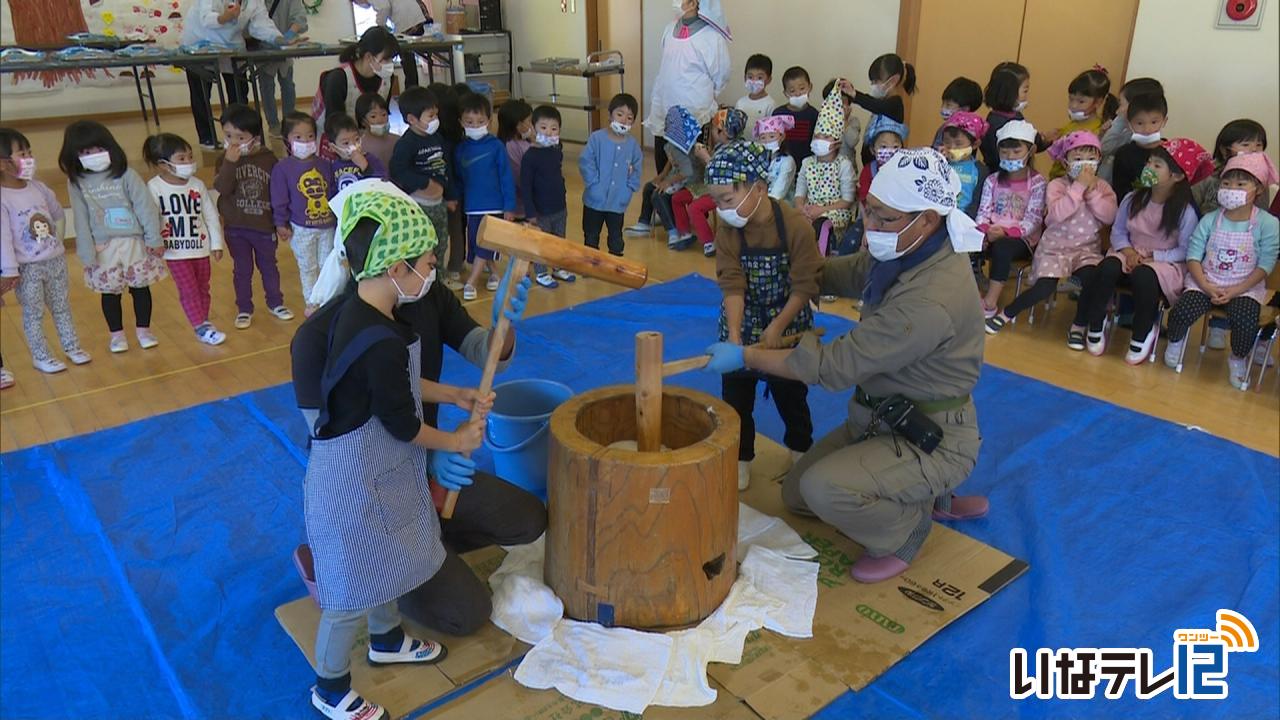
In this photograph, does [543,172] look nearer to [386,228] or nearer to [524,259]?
[524,259]

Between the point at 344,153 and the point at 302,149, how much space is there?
200 millimetres

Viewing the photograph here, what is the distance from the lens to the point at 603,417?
2.37 metres

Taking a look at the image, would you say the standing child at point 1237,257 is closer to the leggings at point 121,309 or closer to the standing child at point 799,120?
the standing child at point 799,120

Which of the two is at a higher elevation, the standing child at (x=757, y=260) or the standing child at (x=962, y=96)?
the standing child at (x=962, y=96)

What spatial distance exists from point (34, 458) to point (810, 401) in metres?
2.81

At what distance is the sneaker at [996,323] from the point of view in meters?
4.27

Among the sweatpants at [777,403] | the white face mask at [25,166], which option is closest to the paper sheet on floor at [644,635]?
the sweatpants at [777,403]

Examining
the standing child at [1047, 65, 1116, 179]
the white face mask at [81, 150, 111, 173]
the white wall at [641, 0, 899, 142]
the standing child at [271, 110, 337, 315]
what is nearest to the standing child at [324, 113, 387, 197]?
the standing child at [271, 110, 337, 315]

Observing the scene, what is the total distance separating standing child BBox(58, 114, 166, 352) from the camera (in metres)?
3.37

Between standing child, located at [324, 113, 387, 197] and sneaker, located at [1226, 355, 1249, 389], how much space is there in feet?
12.9

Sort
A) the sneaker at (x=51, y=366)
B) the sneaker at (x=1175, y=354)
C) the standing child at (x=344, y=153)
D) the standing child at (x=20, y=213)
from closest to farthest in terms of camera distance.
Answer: the standing child at (x=20, y=213), the sneaker at (x=51, y=366), the sneaker at (x=1175, y=354), the standing child at (x=344, y=153)

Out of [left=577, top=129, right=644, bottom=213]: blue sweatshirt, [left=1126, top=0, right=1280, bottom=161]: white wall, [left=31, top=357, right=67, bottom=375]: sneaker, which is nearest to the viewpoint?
[left=31, top=357, right=67, bottom=375]: sneaker

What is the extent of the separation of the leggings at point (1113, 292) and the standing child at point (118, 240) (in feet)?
13.4

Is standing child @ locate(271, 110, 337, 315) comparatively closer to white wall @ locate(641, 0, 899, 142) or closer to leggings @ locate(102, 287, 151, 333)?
leggings @ locate(102, 287, 151, 333)
